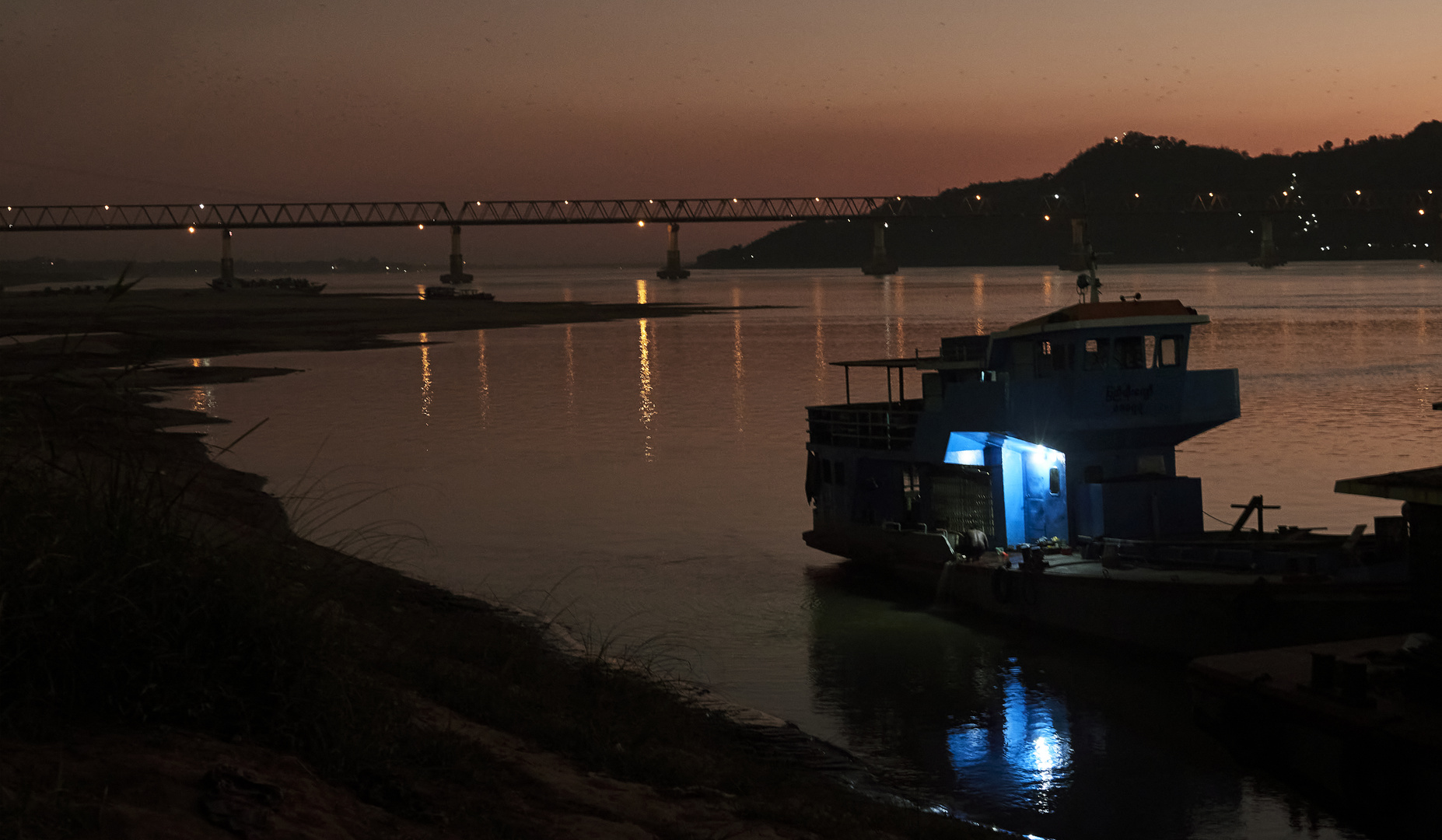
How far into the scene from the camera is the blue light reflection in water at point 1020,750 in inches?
592

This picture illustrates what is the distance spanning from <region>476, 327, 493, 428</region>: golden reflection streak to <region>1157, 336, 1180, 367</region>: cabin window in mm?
32644

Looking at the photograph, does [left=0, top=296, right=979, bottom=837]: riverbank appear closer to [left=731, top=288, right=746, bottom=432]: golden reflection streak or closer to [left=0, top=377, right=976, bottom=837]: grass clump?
[left=0, top=377, right=976, bottom=837]: grass clump

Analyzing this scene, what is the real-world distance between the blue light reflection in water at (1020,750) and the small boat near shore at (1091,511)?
2.90 m

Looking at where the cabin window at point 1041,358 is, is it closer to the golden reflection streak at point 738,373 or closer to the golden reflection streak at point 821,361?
the golden reflection streak at point 738,373

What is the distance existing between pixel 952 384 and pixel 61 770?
19756mm

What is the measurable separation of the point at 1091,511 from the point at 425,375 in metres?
56.2

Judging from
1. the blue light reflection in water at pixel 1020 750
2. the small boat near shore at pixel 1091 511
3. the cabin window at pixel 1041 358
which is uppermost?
the cabin window at pixel 1041 358

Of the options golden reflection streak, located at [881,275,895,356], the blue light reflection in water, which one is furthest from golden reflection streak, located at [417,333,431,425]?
the blue light reflection in water

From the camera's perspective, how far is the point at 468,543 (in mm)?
29047

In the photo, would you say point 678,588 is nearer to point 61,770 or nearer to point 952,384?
point 952,384

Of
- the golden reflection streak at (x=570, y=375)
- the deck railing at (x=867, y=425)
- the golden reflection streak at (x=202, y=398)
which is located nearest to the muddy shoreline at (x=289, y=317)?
the golden reflection streak at (x=202, y=398)

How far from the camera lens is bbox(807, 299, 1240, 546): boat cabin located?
75.7 feet

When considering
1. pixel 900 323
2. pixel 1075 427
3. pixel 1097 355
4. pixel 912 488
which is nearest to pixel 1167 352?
pixel 1097 355

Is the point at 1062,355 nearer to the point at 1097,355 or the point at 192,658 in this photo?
the point at 1097,355
